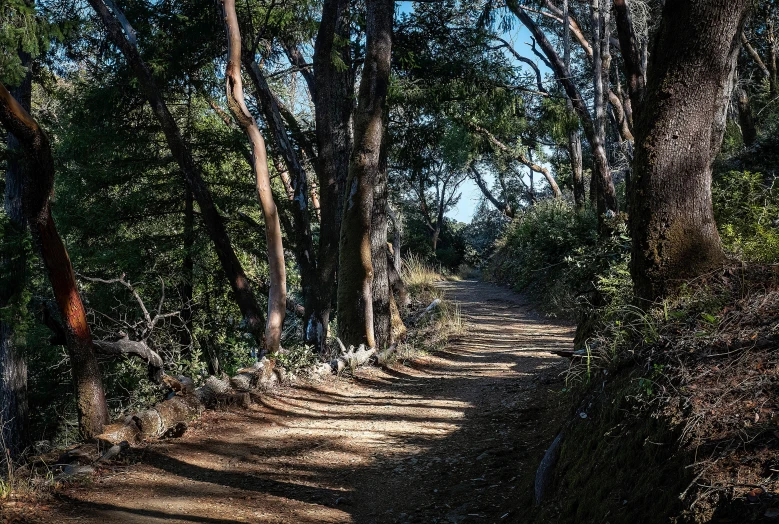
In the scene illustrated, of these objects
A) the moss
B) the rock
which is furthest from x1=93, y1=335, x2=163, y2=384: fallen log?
the moss

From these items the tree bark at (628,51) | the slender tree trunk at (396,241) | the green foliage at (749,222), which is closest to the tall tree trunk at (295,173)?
the slender tree trunk at (396,241)

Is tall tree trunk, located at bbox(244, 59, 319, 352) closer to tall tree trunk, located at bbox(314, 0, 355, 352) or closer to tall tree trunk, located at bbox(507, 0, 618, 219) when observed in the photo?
tall tree trunk, located at bbox(314, 0, 355, 352)

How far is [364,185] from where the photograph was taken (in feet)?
34.3

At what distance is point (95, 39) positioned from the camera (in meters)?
12.6

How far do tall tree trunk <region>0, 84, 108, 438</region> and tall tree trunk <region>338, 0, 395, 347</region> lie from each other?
480 centimetres

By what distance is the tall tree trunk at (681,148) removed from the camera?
4.56 m

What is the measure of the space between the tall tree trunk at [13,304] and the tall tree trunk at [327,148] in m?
4.75

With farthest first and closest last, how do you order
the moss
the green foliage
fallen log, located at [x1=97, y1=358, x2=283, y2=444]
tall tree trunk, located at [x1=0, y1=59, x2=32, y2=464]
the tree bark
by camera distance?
tall tree trunk, located at [x1=0, y1=59, x2=32, y2=464] < the tree bark < fallen log, located at [x1=97, y1=358, x2=283, y2=444] < the green foliage < the moss

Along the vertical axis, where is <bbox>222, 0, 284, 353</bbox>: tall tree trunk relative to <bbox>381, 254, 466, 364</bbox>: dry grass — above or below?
above

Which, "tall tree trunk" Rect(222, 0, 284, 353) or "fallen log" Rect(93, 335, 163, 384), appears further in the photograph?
"tall tree trunk" Rect(222, 0, 284, 353)

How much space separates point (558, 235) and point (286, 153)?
1039cm

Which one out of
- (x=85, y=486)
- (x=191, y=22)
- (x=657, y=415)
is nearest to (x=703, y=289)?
(x=657, y=415)

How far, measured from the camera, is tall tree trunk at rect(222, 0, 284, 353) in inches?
355

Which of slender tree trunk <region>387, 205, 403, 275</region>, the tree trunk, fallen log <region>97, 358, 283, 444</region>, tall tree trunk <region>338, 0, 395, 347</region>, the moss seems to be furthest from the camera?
slender tree trunk <region>387, 205, 403, 275</region>
